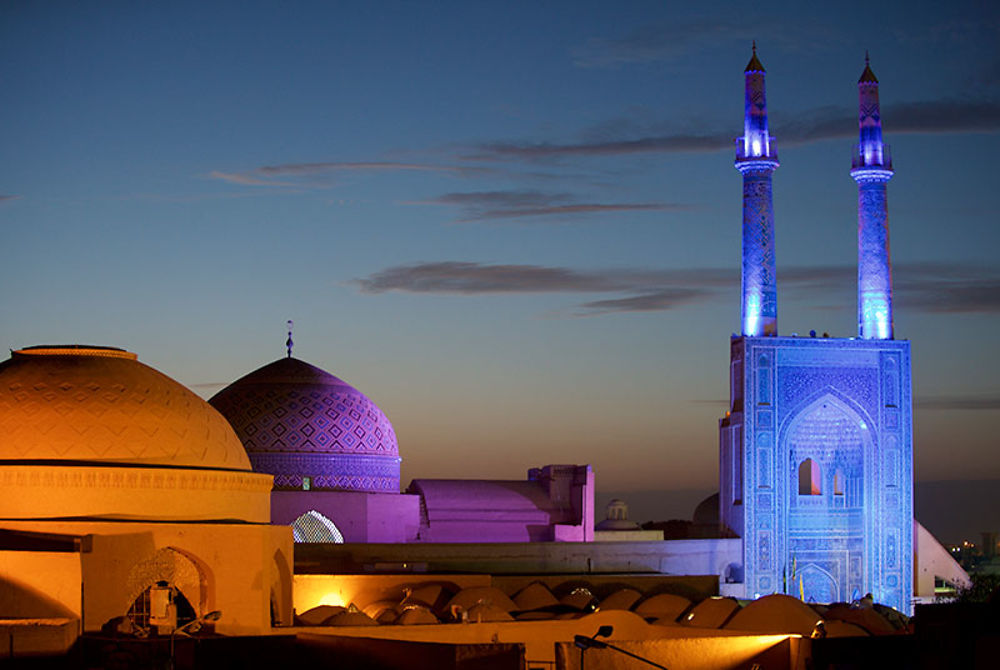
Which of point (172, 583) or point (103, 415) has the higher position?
point (103, 415)

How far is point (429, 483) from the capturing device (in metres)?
30.3

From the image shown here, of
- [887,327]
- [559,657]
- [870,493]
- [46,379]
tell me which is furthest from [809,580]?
[559,657]

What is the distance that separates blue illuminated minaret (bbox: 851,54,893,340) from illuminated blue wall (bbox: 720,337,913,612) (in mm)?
529

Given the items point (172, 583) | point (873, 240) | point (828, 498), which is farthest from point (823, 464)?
point (172, 583)

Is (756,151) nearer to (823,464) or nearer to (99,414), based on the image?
(823,464)

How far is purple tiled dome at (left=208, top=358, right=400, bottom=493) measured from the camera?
91.1 feet

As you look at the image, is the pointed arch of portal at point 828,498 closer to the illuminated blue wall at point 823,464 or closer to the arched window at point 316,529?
the illuminated blue wall at point 823,464

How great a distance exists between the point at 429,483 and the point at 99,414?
436 inches

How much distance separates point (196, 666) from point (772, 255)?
54.1 ft

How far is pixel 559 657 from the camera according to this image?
13.8 metres

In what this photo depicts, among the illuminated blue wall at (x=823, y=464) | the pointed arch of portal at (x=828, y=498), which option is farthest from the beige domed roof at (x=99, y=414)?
the pointed arch of portal at (x=828, y=498)

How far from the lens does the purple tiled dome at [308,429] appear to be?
2777cm

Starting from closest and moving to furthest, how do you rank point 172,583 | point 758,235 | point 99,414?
1. point 172,583
2. point 99,414
3. point 758,235

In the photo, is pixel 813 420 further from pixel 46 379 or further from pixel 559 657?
pixel 559 657
